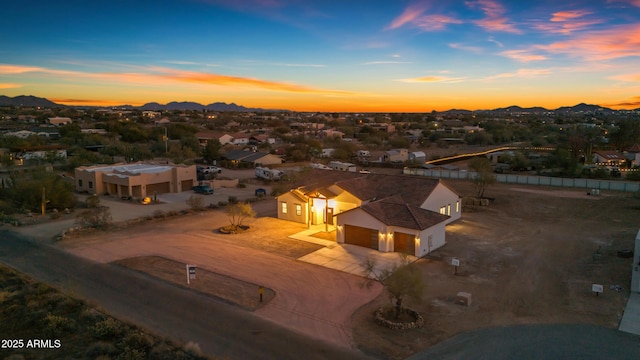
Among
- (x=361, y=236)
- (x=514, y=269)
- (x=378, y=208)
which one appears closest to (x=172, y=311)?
(x=361, y=236)

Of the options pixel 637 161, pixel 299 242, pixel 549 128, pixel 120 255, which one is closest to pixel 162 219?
pixel 120 255

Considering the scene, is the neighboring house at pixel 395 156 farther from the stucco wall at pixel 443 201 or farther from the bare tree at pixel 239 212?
the bare tree at pixel 239 212

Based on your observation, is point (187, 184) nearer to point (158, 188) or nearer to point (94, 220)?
point (158, 188)

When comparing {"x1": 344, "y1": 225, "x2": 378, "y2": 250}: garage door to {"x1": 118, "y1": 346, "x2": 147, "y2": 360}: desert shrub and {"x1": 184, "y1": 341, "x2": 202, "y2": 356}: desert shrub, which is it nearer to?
{"x1": 184, "y1": 341, "x2": 202, "y2": 356}: desert shrub

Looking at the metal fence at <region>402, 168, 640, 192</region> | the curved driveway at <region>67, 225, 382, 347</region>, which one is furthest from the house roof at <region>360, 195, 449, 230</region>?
the metal fence at <region>402, 168, 640, 192</region>

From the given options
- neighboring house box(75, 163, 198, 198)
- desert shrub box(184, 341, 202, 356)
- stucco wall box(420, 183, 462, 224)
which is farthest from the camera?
neighboring house box(75, 163, 198, 198)

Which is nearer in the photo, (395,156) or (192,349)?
(192,349)

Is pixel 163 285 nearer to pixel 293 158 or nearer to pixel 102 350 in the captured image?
pixel 102 350
